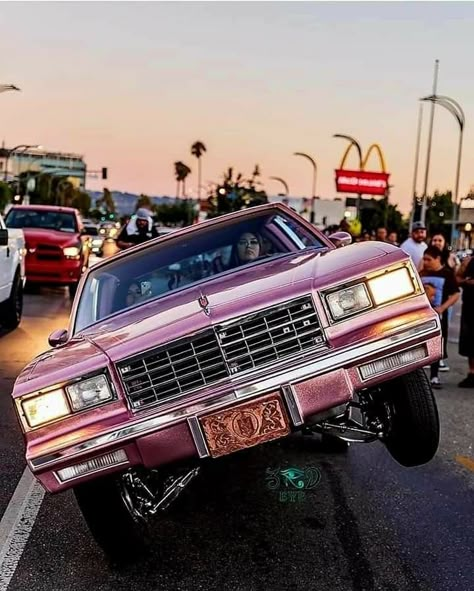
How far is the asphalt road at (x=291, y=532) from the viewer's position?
3.80 meters

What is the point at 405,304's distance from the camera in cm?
417

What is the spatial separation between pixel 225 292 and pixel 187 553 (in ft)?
4.23

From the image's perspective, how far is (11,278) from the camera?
11.8 metres

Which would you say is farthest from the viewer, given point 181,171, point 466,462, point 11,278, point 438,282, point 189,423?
point 181,171

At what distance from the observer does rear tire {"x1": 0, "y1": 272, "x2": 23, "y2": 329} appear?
38.7ft

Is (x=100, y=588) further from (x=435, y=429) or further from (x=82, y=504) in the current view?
(x=435, y=429)

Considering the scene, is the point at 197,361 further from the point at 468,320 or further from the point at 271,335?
the point at 468,320

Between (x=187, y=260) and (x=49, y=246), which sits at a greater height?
(x=187, y=260)

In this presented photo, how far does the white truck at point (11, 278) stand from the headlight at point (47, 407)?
7.61 meters

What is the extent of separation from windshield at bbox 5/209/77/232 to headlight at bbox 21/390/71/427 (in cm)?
1470

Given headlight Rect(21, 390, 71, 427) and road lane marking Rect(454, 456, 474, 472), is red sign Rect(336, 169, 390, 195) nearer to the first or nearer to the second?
road lane marking Rect(454, 456, 474, 472)

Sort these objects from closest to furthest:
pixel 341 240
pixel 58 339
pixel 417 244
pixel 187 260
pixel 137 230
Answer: pixel 58 339, pixel 187 260, pixel 341 240, pixel 137 230, pixel 417 244

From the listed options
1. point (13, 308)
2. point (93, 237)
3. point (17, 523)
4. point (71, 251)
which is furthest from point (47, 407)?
point (93, 237)

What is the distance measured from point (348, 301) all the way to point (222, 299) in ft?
2.00
